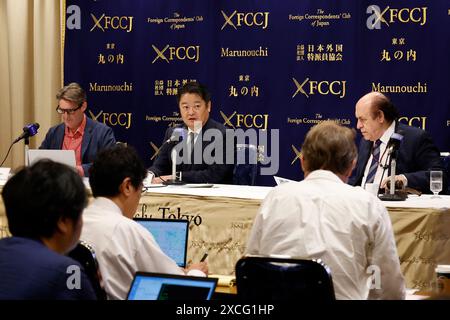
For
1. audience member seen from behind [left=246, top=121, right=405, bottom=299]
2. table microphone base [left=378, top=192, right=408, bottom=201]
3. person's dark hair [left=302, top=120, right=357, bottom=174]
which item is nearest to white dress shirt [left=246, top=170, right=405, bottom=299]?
audience member seen from behind [left=246, top=121, right=405, bottom=299]

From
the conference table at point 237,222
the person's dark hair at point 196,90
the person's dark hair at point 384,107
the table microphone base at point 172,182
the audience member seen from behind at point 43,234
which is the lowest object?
the conference table at point 237,222

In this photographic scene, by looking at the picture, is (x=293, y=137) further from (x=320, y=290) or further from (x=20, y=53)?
(x=320, y=290)

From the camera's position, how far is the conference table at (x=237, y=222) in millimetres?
4285

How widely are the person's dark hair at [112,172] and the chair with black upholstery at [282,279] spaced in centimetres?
59

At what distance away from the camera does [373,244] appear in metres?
2.95

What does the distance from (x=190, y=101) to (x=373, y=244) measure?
3106 millimetres

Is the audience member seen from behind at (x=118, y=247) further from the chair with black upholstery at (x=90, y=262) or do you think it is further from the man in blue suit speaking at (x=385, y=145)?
the man in blue suit speaking at (x=385, y=145)

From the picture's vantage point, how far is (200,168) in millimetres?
5738

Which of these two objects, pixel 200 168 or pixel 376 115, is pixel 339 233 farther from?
pixel 200 168

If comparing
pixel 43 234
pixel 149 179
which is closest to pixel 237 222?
pixel 149 179

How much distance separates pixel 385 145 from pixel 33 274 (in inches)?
154

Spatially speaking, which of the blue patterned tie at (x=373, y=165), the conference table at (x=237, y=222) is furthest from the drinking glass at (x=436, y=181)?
the blue patterned tie at (x=373, y=165)

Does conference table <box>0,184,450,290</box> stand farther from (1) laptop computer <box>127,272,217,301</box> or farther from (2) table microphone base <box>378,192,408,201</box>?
(1) laptop computer <box>127,272,217,301</box>

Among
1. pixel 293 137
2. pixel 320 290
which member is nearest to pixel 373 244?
pixel 320 290
